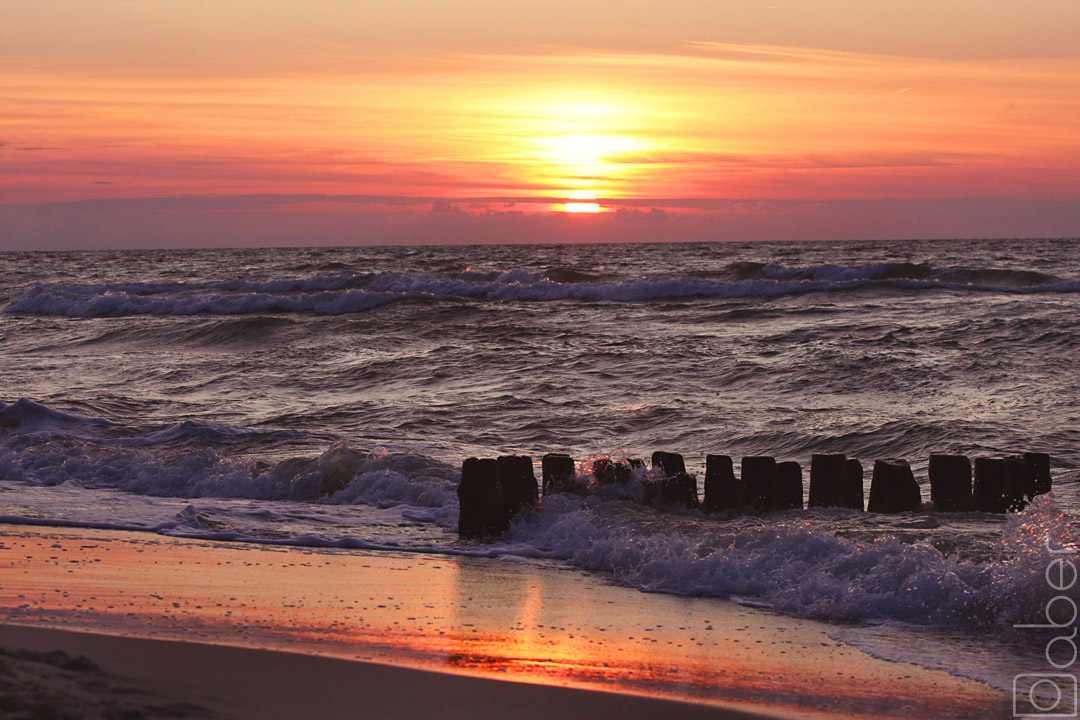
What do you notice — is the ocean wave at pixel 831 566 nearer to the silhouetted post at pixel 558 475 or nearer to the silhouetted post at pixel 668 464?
the silhouetted post at pixel 558 475

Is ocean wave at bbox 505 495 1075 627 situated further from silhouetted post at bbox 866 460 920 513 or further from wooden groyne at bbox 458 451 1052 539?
silhouetted post at bbox 866 460 920 513

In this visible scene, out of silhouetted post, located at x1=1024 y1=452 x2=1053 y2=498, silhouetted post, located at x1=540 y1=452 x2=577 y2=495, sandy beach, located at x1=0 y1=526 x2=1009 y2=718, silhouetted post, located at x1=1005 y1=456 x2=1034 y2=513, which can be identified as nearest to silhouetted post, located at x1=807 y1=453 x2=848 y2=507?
silhouetted post, located at x1=1005 y1=456 x2=1034 y2=513

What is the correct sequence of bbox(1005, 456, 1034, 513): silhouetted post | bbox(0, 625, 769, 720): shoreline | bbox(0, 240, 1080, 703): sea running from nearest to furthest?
bbox(0, 625, 769, 720): shoreline, bbox(0, 240, 1080, 703): sea, bbox(1005, 456, 1034, 513): silhouetted post

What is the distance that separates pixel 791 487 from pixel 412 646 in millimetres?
3383

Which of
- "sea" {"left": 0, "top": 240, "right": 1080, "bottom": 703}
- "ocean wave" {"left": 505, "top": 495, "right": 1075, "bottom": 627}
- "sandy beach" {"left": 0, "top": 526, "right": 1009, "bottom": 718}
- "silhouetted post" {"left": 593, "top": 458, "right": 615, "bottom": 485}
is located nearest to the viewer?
"sandy beach" {"left": 0, "top": 526, "right": 1009, "bottom": 718}

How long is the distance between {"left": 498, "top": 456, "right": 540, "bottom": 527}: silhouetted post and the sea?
123 mm

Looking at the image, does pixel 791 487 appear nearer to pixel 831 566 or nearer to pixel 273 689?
pixel 831 566

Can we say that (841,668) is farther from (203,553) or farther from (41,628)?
(203,553)

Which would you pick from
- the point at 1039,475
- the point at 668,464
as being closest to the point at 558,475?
the point at 668,464

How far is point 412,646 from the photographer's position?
4.70m

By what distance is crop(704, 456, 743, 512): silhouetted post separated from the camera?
7.19m

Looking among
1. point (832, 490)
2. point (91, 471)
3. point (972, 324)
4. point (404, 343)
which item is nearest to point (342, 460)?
point (91, 471)

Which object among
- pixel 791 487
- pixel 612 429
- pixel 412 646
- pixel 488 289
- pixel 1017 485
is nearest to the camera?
pixel 412 646

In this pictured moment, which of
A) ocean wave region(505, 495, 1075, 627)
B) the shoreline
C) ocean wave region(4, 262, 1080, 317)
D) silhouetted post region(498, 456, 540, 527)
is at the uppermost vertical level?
ocean wave region(4, 262, 1080, 317)
